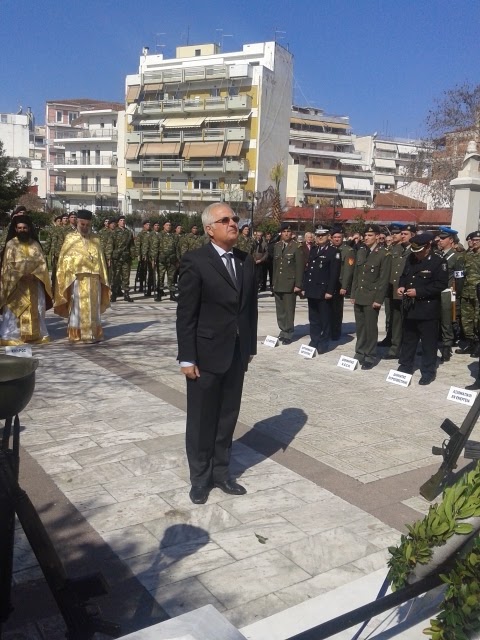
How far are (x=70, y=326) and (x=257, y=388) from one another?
3.63 metres

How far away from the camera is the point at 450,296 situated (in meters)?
9.42

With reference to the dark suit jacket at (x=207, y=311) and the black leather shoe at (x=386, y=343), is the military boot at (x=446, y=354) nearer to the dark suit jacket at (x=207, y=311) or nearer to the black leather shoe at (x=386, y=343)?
the black leather shoe at (x=386, y=343)

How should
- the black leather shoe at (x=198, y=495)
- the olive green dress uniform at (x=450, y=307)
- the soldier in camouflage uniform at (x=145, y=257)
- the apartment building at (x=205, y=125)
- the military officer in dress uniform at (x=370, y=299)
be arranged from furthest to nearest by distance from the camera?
the apartment building at (x=205, y=125) → the soldier in camouflage uniform at (x=145, y=257) → the olive green dress uniform at (x=450, y=307) → the military officer in dress uniform at (x=370, y=299) → the black leather shoe at (x=198, y=495)

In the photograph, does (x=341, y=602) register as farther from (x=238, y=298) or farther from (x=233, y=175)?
(x=233, y=175)

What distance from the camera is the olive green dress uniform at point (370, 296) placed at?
8477mm

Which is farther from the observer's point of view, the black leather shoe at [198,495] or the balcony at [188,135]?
the balcony at [188,135]

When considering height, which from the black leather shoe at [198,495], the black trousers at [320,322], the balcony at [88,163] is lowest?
the black leather shoe at [198,495]

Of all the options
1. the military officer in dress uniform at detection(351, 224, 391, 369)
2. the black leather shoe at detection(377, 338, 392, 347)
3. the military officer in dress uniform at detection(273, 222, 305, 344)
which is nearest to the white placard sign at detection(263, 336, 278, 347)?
the military officer in dress uniform at detection(273, 222, 305, 344)

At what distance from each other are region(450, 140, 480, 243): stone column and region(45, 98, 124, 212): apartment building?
190ft

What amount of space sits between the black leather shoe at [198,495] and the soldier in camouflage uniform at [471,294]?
6.04m

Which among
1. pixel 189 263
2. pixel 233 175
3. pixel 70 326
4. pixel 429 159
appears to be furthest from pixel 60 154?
pixel 189 263

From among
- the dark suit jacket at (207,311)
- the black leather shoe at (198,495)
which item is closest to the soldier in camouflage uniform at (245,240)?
the dark suit jacket at (207,311)

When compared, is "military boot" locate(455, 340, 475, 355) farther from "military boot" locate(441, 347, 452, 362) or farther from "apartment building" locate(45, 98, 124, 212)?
"apartment building" locate(45, 98, 124, 212)

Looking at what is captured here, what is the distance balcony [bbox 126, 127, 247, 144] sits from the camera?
59031mm
